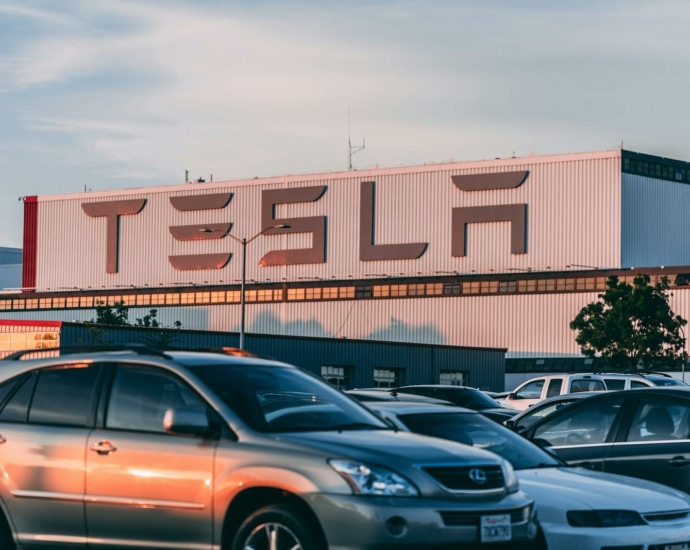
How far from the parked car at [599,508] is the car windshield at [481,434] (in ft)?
0.08

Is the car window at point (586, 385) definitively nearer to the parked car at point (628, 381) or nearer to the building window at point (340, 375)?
the parked car at point (628, 381)

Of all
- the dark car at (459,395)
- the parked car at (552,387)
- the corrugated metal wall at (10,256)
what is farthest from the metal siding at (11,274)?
the dark car at (459,395)

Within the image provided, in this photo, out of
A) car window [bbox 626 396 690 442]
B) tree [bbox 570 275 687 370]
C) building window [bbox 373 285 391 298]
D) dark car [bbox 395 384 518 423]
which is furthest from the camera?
building window [bbox 373 285 391 298]

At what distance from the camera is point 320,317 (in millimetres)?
87438

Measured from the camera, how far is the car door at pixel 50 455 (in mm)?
8898

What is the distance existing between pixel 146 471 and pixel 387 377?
56.8m

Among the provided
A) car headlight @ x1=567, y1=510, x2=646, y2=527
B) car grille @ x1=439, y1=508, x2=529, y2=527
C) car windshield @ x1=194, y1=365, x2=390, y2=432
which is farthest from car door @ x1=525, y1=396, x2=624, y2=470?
car grille @ x1=439, y1=508, x2=529, y2=527

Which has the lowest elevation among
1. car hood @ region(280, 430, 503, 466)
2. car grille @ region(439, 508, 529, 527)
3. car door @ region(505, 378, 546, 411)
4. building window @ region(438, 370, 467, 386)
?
building window @ region(438, 370, 467, 386)

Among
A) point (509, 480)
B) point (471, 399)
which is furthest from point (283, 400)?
point (471, 399)

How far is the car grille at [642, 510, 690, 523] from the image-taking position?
9664mm

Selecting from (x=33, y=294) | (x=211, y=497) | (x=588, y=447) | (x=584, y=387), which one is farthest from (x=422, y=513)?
(x=33, y=294)

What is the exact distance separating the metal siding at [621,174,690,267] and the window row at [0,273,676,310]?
13.1 ft

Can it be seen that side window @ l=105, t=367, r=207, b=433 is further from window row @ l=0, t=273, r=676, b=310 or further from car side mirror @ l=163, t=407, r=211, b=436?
window row @ l=0, t=273, r=676, b=310

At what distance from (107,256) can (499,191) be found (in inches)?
1211
